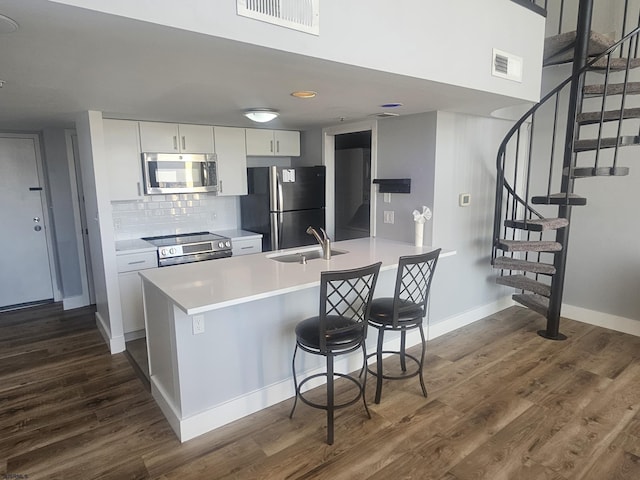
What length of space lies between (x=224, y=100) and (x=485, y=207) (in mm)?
2827

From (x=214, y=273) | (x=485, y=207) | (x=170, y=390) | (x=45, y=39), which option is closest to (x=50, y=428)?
(x=170, y=390)

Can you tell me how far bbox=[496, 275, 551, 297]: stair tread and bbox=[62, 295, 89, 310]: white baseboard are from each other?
485cm

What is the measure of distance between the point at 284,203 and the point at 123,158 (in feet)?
5.45

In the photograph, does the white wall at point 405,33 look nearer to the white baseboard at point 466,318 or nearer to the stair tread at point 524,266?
the stair tread at point 524,266

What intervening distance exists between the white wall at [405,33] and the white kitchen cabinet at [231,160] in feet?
8.73

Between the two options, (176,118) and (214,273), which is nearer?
(214,273)

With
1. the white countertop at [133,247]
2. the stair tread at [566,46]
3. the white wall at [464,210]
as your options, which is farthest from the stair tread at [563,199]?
the white countertop at [133,247]

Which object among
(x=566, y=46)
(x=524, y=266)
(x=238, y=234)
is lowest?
(x=524, y=266)

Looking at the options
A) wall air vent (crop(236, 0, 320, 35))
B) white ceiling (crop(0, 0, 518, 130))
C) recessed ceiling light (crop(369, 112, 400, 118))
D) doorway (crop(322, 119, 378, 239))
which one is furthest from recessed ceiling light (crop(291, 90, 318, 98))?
doorway (crop(322, 119, 378, 239))

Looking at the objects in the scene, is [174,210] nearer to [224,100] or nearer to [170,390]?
[224,100]

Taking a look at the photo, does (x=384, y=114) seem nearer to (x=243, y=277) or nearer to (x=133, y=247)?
(x=243, y=277)

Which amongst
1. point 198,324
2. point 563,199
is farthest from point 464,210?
point 198,324

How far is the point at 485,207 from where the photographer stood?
13.4ft

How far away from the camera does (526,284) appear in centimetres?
397
